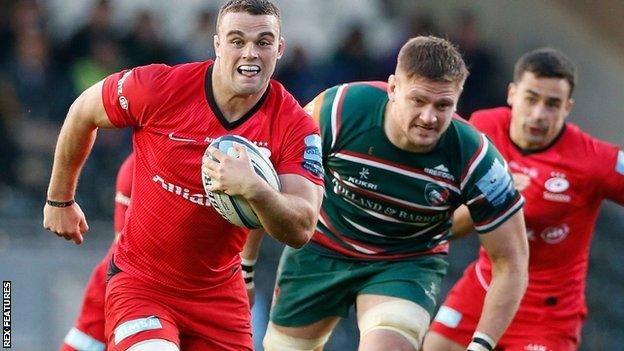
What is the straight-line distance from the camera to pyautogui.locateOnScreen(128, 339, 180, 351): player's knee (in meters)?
6.38

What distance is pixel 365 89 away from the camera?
782 centimetres

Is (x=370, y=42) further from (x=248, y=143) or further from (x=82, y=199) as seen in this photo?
Result: (x=248, y=143)

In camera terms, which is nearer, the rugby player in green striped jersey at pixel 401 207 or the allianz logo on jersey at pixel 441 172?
the rugby player in green striped jersey at pixel 401 207

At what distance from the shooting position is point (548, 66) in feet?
28.7

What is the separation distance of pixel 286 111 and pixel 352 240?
1470mm

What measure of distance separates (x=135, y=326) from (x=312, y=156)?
121 centimetres

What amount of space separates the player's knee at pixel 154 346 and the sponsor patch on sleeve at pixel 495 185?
2.05 m

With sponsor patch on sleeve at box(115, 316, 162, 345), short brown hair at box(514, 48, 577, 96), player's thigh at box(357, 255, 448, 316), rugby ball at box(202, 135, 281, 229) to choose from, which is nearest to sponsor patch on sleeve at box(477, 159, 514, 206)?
player's thigh at box(357, 255, 448, 316)

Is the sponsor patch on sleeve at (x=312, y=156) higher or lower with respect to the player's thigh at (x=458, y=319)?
higher

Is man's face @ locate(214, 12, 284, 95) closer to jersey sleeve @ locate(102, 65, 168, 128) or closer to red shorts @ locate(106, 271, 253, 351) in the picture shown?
jersey sleeve @ locate(102, 65, 168, 128)

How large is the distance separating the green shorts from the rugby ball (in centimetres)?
165

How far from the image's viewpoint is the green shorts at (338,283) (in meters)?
7.70

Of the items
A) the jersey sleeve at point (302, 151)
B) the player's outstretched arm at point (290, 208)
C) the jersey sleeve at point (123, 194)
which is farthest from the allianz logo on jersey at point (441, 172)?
the jersey sleeve at point (123, 194)

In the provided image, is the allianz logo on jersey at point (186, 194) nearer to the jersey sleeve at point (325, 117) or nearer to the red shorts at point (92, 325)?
the jersey sleeve at point (325, 117)
